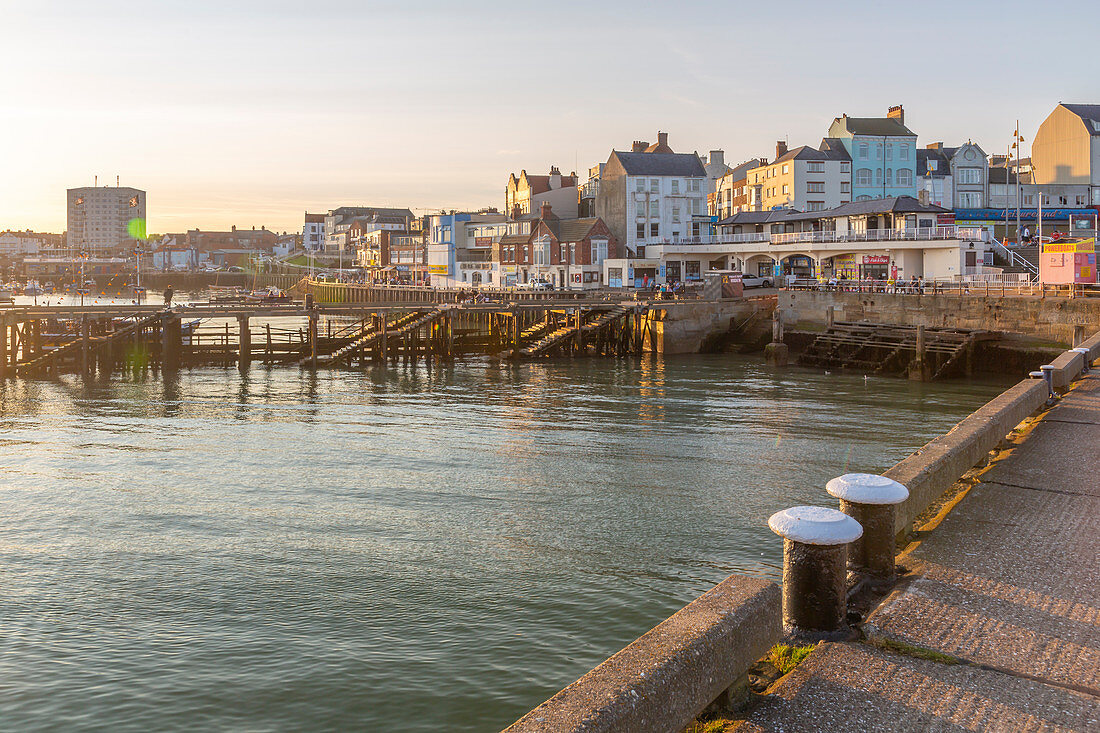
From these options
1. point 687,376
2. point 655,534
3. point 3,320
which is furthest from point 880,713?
point 3,320

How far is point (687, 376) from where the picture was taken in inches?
1668

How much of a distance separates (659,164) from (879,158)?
951 inches

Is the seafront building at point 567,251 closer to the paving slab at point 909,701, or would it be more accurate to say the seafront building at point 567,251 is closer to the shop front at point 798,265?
the shop front at point 798,265

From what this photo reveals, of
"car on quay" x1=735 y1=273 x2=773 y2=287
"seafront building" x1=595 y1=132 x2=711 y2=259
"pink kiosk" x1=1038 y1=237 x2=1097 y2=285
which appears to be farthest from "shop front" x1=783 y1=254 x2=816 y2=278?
"pink kiosk" x1=1038 y1=237 x2=1097 y2=285

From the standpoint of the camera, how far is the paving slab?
5.45 meters

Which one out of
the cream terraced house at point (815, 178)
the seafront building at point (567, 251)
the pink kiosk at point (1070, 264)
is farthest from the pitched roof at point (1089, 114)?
the pink kiosk at point (1070, 264)

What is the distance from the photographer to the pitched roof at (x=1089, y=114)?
9406 cm

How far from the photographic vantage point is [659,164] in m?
90.6

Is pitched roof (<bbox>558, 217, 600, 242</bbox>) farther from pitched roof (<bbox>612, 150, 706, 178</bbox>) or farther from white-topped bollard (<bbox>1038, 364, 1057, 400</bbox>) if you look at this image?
white-topped bollard (<bbox>1038, 364, 1057, 400</bbox>)

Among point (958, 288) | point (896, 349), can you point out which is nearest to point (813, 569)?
point (896, 349)

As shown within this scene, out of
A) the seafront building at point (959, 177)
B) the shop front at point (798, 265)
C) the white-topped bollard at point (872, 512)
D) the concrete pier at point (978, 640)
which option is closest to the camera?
the concrete pier at point (978, 640)

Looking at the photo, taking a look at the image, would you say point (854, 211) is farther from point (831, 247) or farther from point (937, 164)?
point (937, 164)

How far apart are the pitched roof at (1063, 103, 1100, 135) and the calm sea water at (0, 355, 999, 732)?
79615 millimetres

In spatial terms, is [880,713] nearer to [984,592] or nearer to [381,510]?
[984,592]
